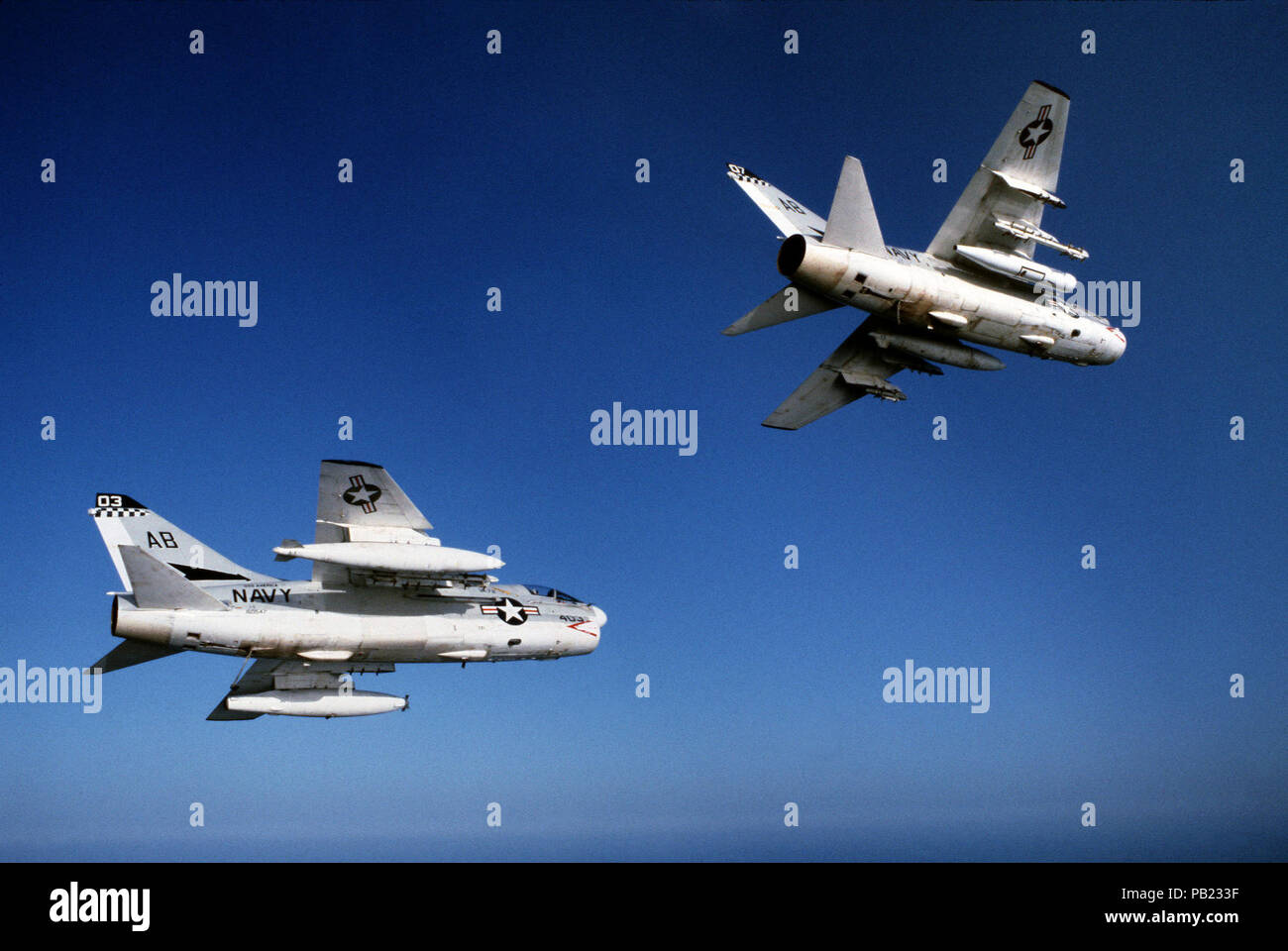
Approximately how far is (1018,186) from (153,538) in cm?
2346

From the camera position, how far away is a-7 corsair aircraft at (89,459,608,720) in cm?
2445

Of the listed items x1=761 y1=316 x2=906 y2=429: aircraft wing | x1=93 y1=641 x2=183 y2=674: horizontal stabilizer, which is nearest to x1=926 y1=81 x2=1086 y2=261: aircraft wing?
x1=761 y1=316 x2=906 y2=429: aircraft wing

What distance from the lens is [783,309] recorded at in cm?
2481

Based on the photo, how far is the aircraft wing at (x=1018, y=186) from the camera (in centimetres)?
2416

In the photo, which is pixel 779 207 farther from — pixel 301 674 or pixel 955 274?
pixel 301 674

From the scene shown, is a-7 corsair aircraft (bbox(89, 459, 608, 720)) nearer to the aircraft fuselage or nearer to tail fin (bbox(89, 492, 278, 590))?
tail fin (bbox(89, 492, 278, 590))

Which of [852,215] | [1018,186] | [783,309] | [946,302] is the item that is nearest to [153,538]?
[783,309]

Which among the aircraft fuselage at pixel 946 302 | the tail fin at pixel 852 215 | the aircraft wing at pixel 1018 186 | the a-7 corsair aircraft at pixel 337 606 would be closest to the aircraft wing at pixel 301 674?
the a-7 corsair aircraft at pixel 337 606

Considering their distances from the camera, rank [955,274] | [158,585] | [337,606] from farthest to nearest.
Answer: [337,606], [955,274], [158,585]

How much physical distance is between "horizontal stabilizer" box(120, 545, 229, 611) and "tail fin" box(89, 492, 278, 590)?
2.71 m

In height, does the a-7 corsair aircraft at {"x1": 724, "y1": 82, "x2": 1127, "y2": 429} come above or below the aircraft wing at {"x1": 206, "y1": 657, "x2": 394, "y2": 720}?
above

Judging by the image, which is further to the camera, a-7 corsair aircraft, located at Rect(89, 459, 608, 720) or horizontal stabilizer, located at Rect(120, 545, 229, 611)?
a-7 corsair aircraft, located at Rect(89, 459, 608, 720)
